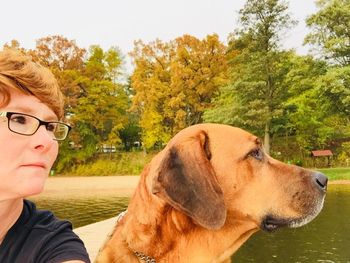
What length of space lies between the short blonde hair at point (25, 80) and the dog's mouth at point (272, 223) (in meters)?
1.72

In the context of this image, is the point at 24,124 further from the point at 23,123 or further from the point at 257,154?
the point at 257,154

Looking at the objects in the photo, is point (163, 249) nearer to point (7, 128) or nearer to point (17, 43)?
point (7, 128)

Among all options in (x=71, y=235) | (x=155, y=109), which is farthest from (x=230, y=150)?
(x=155, y=109)

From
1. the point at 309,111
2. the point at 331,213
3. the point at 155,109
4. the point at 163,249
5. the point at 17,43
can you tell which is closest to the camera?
the point at 163,249

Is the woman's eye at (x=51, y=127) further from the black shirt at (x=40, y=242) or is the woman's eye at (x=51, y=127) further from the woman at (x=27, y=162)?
the black shirt at (x=40, y=242)

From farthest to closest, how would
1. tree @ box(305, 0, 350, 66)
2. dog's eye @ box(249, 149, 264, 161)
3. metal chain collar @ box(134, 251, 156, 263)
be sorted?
tree @ box(305, 0, 350, 66), dog's eye @ box(249, 149, 264, 161), metal chain collar @ box(134, 251, 156, 263)

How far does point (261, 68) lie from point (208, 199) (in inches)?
1211

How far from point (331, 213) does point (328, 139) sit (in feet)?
73.3

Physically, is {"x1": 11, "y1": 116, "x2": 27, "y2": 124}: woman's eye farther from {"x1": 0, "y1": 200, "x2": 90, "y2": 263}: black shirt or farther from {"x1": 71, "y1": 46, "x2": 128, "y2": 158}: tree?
{"x1": 71, "y1": 46, "x2": 128, "y2": 158}: tree

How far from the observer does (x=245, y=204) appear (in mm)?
3016

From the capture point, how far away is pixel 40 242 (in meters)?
1.80

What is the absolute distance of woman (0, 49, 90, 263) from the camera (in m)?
1.73

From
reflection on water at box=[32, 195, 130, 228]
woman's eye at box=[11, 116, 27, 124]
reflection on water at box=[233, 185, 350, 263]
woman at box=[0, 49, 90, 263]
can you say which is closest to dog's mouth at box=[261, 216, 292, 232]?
woman at box=[0, 49, 90, 263]

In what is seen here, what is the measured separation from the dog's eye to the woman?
1569 mm
